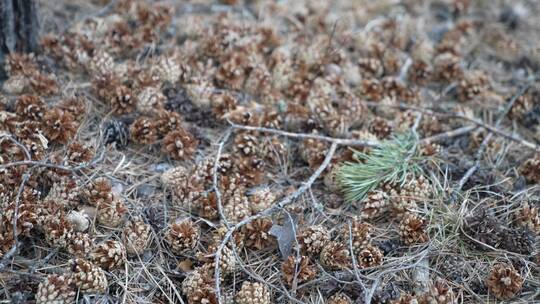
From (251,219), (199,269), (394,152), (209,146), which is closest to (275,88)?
(209,146)

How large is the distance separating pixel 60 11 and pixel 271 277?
2.43m

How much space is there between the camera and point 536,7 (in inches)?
173

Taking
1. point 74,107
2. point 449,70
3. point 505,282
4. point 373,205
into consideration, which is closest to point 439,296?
point 505,282

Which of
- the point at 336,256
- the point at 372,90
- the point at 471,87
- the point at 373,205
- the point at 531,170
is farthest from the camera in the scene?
the point at 471,87

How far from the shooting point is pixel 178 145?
260 cm

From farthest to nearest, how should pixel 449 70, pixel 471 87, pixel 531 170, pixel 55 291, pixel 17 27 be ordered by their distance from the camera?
1. pixel 449 70
2. pixel 471 87
3. pixel 17 27
4. pixel 531 170
5. pixel 55 291

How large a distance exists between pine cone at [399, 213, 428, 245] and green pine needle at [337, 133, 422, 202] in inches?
9.9

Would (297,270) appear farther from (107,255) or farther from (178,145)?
(178,145)

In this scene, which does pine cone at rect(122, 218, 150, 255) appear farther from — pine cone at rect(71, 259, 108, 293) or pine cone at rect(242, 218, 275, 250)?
pine cone at rect(242, 218, 275, 250)

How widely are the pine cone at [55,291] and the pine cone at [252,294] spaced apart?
624mm

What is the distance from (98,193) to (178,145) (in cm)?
47

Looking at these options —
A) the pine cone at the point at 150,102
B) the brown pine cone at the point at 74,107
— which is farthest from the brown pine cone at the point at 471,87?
the brown pine cone at the point at 74,107

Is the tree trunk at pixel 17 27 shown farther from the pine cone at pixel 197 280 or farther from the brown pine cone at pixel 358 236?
the brown pine cone at pixel 358 236

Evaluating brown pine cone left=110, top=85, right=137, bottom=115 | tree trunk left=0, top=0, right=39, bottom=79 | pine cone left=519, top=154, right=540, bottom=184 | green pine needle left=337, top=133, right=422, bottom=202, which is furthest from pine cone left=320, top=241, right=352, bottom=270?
tree trunk left=0, top=0, right=39, bottom=79
